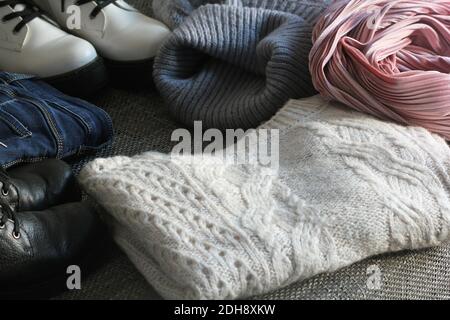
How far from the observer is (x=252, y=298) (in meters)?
0.57

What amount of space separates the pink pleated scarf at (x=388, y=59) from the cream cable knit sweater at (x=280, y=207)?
0.08 ft

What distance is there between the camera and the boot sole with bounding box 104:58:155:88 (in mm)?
832

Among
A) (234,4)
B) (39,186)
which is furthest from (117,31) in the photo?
(39,186)

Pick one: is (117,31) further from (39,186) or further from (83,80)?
(39,186)

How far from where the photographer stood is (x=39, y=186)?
2.08 ft

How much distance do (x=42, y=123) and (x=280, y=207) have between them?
12.0 inches

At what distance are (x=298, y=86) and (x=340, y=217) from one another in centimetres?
21

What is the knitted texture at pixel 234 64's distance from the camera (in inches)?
29.3

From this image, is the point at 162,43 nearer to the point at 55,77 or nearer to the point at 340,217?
the point at 55,77

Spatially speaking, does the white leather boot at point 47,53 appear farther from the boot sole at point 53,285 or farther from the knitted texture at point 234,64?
the boot sole at point 53,285

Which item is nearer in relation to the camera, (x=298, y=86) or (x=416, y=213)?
(x=416, y=213)

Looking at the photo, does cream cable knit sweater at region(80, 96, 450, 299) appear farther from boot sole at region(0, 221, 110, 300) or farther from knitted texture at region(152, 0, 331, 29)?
knitted texture at region(152, 0, 331, 29)

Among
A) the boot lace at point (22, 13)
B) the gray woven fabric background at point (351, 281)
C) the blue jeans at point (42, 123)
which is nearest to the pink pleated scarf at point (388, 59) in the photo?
the gray woven fabric background at point (351, 281)

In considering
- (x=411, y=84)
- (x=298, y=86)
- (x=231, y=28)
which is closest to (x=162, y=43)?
(x=231, y=28)
